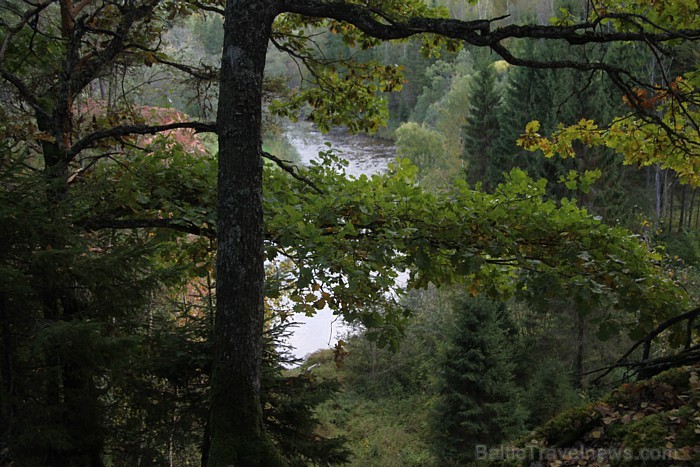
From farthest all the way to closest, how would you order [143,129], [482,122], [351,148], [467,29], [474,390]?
[351,148]
[482,122]
[474,390]
[143,129]
[467,29]

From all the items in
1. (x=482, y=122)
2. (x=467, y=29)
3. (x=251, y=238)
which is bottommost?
(x=251, y=238)

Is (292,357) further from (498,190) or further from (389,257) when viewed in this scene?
(498,190)

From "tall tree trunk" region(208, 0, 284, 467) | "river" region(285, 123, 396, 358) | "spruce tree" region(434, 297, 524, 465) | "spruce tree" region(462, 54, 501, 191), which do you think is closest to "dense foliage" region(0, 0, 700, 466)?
"tall tree trunk" region(208, 0, 284, 467)

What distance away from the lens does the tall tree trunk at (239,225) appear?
3748 mm

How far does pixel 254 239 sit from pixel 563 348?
2011cm

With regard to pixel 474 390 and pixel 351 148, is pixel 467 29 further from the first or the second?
pixel 351 148

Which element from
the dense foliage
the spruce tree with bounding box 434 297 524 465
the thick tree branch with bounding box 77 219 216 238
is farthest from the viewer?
the spruce tree with bounding box 434 297 524 465

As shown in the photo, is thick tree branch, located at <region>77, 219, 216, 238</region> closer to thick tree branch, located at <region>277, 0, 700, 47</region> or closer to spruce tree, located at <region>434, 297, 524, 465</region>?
thick tree branch, located at <region>277, 0, 700, 47</region>

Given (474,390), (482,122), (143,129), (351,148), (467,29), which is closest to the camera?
(467,29)

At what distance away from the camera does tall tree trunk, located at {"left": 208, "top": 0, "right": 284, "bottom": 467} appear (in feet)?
12.3

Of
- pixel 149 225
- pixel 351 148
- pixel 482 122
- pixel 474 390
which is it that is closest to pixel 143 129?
pixel 149 225

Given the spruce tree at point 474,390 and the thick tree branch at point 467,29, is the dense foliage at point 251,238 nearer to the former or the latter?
the thick tree branch at point 467,29

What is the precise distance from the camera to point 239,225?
149 inches

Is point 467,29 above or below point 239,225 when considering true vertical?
above
